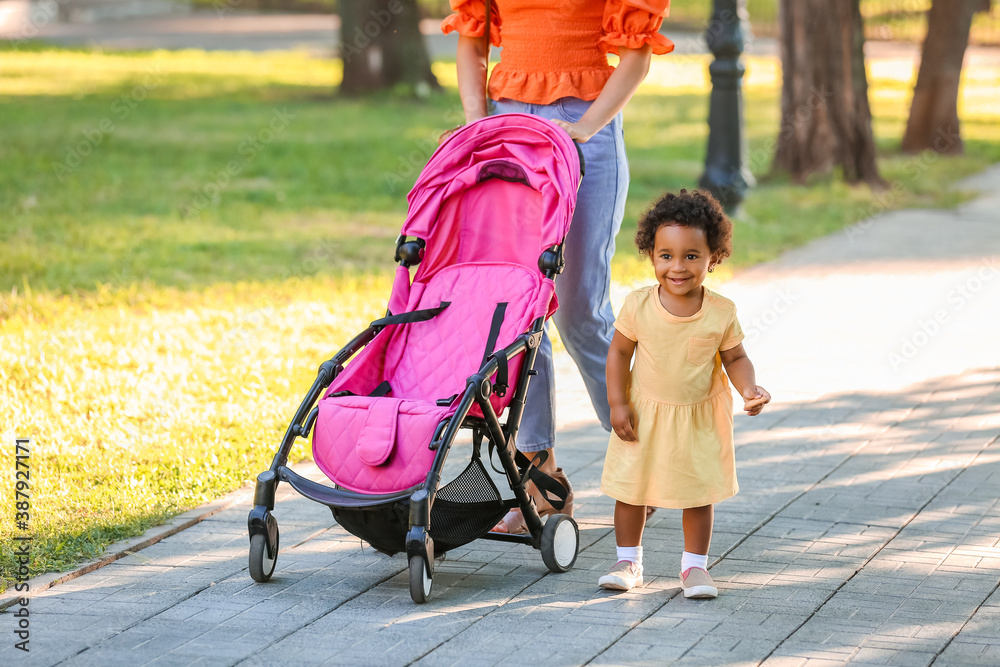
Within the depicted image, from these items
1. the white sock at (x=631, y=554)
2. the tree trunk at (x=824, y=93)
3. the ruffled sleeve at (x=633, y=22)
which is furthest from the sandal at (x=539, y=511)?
the tree trunk at (x=824, y=93)

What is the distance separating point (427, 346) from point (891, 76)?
23.1 m

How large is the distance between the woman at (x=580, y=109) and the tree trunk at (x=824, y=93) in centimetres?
866

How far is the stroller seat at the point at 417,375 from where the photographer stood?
3.91m

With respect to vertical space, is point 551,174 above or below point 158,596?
above

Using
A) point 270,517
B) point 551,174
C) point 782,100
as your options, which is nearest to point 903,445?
point 551,174

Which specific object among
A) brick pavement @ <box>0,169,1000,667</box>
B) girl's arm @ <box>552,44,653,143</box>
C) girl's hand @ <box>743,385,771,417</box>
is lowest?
brick pavement @ <box>0,169,1000,667</box>

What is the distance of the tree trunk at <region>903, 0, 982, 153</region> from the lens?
50.5 ft

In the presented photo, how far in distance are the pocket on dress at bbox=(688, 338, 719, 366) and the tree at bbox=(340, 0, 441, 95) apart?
16965 mm

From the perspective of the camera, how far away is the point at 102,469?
17.2 feet

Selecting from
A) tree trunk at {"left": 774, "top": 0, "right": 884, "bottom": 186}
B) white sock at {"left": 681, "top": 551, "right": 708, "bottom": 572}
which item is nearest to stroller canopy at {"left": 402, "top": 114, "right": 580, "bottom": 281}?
white sock at {"left": 681, "top": 551, "right": 708, "bottom": 572}

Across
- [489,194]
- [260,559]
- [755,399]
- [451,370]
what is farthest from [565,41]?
[260,559]

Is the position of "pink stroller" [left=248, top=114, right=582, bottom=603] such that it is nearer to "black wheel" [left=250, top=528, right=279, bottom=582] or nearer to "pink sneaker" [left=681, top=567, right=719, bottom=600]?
"black wheel" [left=250, top=528, right=279, bottom=582]

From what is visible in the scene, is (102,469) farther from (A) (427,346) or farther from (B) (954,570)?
(B) (954,570)

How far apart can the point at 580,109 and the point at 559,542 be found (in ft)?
5.23
